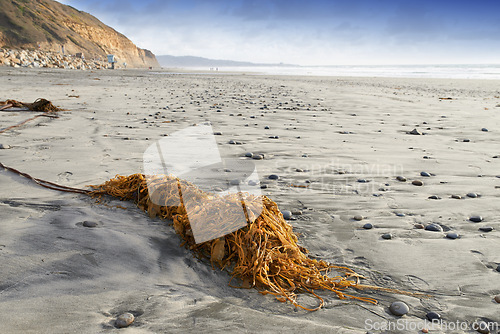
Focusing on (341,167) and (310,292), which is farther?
(341,167)

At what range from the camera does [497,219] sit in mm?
3113

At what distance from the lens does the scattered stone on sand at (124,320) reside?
5.60ft

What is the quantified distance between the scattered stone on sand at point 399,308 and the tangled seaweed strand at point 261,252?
0.36ft

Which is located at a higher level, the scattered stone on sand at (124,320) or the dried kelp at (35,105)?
the dried kelp at (35,105)

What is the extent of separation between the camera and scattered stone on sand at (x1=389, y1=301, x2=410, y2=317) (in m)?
1.94

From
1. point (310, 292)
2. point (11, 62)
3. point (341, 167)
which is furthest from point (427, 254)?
point (11, 62)

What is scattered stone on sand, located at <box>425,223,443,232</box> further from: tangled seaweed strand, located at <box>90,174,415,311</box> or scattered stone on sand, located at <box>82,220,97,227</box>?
scattered stone on sand, located at <box>82,220,97,227</box>

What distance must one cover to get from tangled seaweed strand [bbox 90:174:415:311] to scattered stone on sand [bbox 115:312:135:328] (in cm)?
69

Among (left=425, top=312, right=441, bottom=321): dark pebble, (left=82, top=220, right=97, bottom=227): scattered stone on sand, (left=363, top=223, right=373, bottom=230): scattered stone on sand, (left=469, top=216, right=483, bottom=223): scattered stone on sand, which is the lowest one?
(left=425, top=312, right=441, bottom=321): dark pebble

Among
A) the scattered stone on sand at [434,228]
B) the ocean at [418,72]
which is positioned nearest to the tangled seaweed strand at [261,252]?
the scattered stone on sand at [434,228]

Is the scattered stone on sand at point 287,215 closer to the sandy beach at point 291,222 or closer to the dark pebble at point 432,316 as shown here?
the sandy beach at point 291,222

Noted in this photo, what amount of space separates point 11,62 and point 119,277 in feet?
118

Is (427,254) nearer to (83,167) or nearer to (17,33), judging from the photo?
(83,167)

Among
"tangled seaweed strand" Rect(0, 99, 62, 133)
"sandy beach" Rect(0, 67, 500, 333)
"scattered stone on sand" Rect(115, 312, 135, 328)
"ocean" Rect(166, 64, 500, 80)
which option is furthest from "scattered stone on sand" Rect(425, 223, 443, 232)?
"ocean" Rect(166, 64, 500, 80)
